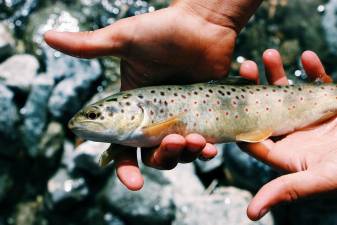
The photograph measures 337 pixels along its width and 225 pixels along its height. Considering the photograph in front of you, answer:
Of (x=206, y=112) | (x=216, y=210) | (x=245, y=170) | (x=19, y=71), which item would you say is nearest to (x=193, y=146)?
(x=206, y=112)

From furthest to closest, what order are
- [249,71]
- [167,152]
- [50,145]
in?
1. [50,145]
2. [249,71]
3. [167,152]

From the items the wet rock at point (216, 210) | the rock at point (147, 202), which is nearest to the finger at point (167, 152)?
the wet rock at point (216, 210)

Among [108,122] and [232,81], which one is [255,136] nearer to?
[232,81]

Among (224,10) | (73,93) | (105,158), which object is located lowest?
(73,93)

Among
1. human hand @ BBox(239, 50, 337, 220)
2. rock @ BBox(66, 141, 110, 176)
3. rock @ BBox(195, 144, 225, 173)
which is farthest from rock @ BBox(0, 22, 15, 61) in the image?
human hand @ BBox(239, 50, 337, 220)

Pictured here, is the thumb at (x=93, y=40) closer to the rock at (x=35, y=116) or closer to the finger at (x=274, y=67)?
A: the finger at (x=274, y=67)

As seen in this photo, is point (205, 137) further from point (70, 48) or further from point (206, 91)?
point (70, 48)

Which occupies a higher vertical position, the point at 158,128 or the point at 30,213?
the point at 158,128

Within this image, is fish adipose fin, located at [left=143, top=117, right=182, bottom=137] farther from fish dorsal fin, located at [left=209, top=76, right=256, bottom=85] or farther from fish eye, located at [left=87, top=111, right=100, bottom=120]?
fish dorsal fin, located at [left=209, top=76, right=256, bottom=85]
